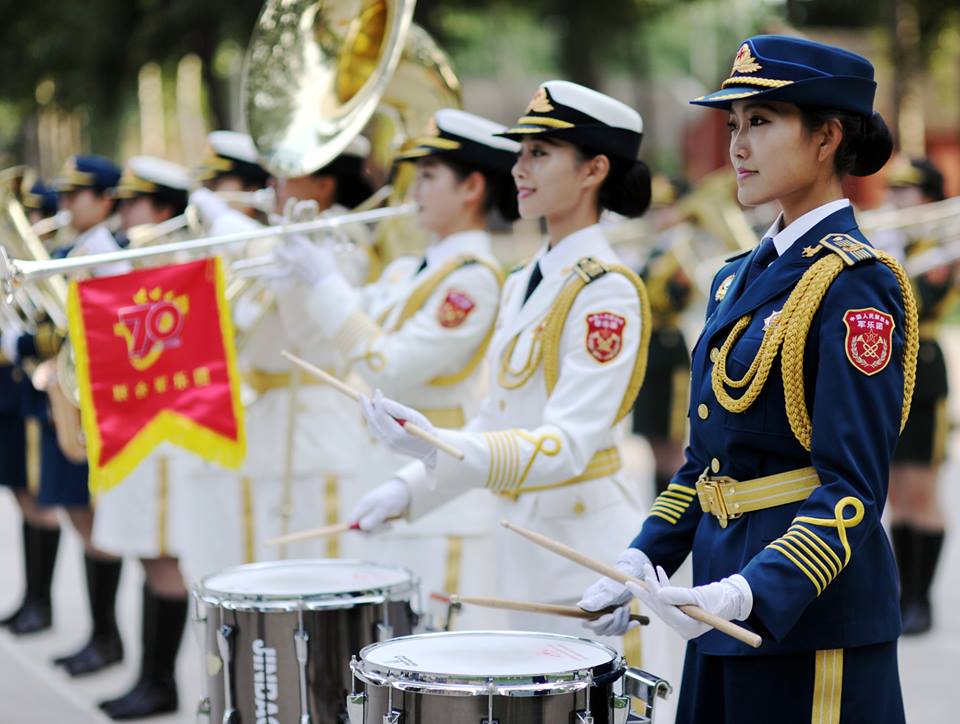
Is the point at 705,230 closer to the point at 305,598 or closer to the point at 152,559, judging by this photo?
the point at 152,559

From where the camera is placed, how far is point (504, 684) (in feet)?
7.98

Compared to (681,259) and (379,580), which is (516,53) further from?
(379,580)

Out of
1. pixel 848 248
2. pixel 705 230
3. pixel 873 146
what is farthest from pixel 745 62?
pixel 705 230

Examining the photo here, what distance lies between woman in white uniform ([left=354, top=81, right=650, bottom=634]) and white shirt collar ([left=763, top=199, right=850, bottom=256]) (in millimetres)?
851

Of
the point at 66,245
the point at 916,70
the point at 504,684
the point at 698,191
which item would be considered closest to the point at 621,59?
the point at 916,70

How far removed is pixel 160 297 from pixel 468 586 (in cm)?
120

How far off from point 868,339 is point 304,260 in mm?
2173

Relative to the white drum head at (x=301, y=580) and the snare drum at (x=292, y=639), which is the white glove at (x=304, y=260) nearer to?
the white drum head at (x=301, y=580)

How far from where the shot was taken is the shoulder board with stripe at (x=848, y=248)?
94.0 inches

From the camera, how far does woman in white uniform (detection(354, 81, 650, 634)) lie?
3350mm

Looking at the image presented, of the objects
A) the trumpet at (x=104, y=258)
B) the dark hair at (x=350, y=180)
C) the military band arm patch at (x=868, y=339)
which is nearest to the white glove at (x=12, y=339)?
the dark hair at (x=350, y=180)

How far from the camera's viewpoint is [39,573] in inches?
265

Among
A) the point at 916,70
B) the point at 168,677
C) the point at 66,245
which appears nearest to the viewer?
the point at 168,677

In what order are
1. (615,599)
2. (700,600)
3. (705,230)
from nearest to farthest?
(700,600) → (615,599) → (705,230)
